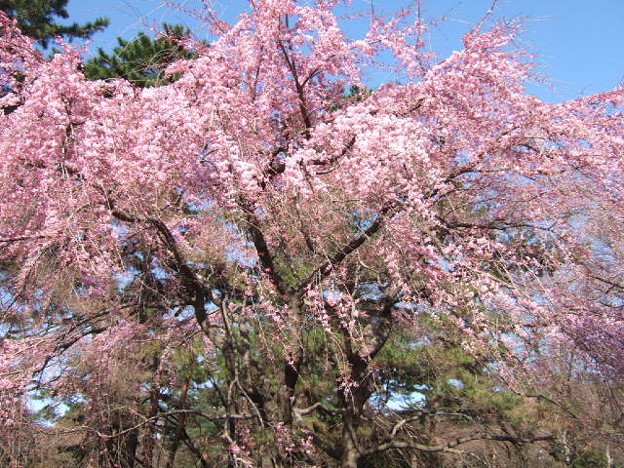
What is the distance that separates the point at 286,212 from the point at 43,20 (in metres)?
11.0

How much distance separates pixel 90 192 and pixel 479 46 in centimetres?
428

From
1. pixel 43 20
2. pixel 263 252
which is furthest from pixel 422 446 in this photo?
pixel 43 20

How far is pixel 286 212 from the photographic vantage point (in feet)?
14.7

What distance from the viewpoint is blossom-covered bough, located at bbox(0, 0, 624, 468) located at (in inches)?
175

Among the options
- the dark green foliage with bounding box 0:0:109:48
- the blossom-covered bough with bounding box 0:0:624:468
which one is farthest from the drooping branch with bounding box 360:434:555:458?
the dark green foliage with bounding box 0:0:109:48

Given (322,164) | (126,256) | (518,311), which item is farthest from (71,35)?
(518,311)

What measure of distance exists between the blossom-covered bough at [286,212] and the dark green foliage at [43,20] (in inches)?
279

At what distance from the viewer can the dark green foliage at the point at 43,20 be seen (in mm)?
11273

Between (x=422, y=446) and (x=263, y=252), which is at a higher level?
(x=263, y=252)

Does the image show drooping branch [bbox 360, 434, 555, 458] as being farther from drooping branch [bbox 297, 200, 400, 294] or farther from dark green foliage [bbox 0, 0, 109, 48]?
dark green foliage [bbox 0, 0, 109, 48]

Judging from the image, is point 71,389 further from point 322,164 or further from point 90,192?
point 322,164

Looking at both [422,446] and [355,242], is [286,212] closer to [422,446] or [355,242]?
[355,242]

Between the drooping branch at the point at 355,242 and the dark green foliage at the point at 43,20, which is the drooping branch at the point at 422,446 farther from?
the dark green foliage at the point at 43,20

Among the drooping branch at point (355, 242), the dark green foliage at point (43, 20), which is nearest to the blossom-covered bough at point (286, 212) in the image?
the drooping branch at point (355, 242)
